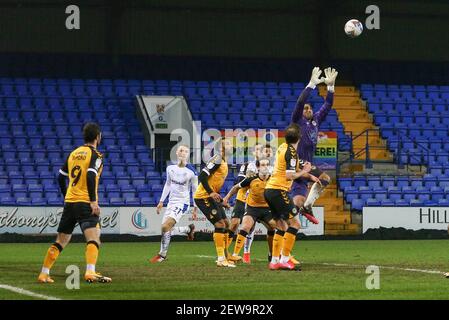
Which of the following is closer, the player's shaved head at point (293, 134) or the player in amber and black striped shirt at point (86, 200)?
the player in amber and black striped shirt at point (86, 200)

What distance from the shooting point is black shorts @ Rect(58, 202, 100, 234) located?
1464 centimetres

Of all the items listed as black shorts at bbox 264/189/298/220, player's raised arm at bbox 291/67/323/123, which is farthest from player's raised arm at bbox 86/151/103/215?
player's raised arm at bbox 291/67/323/123

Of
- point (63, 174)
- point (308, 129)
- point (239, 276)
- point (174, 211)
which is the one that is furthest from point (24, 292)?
point (174, 211)

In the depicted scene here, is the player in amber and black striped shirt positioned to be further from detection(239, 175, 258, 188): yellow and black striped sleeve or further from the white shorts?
the white shorts

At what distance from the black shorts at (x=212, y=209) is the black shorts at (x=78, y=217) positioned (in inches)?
198

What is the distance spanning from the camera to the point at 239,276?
15875mm

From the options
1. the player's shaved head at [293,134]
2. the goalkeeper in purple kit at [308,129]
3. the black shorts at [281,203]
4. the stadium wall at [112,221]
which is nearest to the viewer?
the player's shaved head at [293,134]

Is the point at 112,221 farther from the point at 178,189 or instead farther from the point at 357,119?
the point at 357,119

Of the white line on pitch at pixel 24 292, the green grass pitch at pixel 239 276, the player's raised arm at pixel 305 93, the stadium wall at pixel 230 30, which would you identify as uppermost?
the stadium wall at pixel 230 30

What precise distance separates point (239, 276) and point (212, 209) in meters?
3.91

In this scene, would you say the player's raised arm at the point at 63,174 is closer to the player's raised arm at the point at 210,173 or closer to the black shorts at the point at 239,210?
the player's raised arm at the point at 210,173

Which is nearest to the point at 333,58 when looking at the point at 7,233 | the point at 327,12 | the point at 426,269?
the point at 327,12

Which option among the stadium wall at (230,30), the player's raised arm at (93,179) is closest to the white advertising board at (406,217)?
the stadium wall at (230,30)

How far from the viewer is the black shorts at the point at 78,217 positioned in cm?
1464
